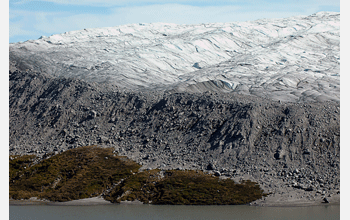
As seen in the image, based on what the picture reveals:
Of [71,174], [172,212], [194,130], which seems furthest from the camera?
[194,130]

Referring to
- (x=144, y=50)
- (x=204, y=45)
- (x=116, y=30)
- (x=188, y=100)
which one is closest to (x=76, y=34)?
(x=116, y=30)

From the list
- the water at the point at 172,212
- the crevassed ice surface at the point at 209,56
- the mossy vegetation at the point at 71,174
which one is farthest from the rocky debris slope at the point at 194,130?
the crevassed ice surface at the point at 209,56

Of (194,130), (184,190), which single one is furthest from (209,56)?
(184,190)

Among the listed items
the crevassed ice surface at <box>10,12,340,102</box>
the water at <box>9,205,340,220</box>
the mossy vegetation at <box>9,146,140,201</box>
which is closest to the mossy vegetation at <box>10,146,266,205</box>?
the mossy vegetation at <box>9,146,140,201</box>

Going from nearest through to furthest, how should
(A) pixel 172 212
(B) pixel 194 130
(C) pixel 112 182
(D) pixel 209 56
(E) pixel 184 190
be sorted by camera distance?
(A) pixel 172 212 < (E) pixel 184 190 < (C) pixel 112 182 < (B) pixel 194 130 < (D) pixel 209 56

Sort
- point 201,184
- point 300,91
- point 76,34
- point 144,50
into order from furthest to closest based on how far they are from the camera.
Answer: point 76,34
point 144,50
point 300,91
point 201,184

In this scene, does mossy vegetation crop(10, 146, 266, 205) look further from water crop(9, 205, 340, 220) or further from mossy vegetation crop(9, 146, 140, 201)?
water crop(9, 205, 340, 220)

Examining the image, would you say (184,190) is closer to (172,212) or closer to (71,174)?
(172,212)

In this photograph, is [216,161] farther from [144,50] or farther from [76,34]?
[76,34]
